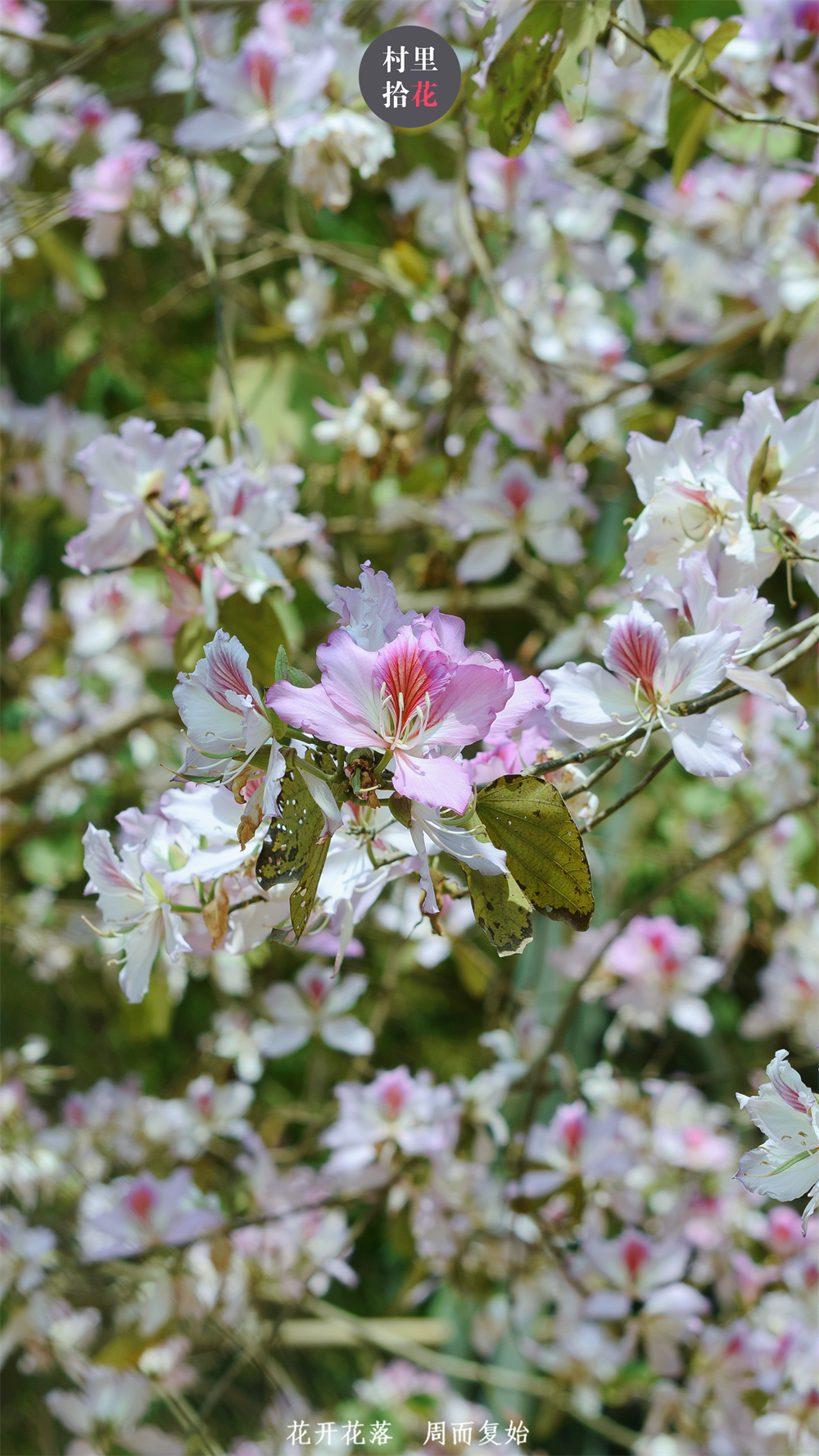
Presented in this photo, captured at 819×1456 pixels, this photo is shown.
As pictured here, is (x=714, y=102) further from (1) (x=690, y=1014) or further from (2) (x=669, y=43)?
(1) (x=690, y=1014)

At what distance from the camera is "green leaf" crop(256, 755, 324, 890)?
0.36 meters

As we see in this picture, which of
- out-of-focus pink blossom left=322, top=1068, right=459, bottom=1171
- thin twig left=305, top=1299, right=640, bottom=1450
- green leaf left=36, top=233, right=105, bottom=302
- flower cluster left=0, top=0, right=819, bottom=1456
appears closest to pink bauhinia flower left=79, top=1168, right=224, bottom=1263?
flower cluster left=0, top=0, right=819, bottom=1456

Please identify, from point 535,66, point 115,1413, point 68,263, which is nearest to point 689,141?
point 535,66

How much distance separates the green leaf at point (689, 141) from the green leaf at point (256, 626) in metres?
0.41

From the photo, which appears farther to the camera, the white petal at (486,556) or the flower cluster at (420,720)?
the white petal at (486,556)

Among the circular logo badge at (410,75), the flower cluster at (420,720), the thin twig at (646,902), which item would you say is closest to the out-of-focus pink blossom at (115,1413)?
the flower cluster at (420,720)

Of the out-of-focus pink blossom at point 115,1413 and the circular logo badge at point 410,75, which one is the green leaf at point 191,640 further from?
the out-of-focus pink blossom at point 115,1413

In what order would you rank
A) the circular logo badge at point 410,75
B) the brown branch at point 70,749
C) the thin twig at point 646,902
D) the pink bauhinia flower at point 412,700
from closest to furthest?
the pink bauhinia flower at point 412,700
the circular logo badge at point 410,75
the thin twig at point 646,902
the brown branch at point 70,749

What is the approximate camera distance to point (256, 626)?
0.63m

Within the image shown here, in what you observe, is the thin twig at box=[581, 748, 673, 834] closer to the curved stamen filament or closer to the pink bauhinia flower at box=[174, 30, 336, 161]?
the curved stamen filament

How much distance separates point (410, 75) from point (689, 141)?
26cm

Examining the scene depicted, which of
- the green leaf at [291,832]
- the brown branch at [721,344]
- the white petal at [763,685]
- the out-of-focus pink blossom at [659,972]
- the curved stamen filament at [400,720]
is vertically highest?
the curved stamen filament at [400,720]

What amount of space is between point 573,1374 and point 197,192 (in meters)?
1.13

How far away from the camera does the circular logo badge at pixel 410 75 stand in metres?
0.56
